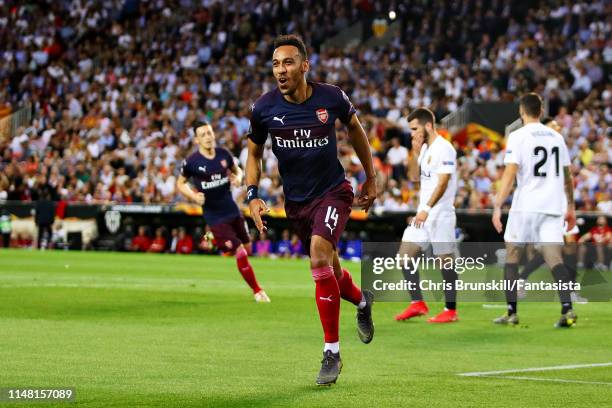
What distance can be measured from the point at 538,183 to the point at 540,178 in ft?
0.21

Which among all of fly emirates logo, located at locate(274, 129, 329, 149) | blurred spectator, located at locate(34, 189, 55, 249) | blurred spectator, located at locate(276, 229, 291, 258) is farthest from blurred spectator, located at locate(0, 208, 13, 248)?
fly emirates logo, located at locate(274, 129, 329, 149)

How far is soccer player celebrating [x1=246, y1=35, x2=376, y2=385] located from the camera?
9086mm

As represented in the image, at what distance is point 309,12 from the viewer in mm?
44531

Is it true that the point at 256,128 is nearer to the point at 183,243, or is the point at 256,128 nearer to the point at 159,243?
the point at 183,243

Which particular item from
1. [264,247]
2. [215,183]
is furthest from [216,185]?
[264,247]

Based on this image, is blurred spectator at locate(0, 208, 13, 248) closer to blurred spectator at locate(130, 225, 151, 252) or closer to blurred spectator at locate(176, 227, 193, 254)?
blurred spectator at locate(130, 225, 151, 252)

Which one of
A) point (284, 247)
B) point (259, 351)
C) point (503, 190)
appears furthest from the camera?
point (284, 247)

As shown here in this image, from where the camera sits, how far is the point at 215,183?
17.9 m

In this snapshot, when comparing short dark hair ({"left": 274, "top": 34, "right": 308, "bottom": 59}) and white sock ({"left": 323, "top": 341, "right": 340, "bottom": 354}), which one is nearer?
white sock ({"left": 323, "top": 341, "right": 340, "bottom": 354})

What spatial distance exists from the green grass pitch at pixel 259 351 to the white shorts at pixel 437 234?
907mm

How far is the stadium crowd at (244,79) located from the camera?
3222 centimetres

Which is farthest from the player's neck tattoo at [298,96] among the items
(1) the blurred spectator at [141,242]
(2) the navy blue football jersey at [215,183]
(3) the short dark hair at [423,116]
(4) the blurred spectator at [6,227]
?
(4) the blurred spectator at [6,227]

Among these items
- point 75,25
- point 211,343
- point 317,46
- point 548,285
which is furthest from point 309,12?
point 211,343

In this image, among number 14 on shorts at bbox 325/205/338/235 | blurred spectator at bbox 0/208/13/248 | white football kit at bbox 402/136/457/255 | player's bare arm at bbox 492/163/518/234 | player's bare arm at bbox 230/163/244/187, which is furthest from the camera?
blurred spectator at bbox 0/208/13/248
